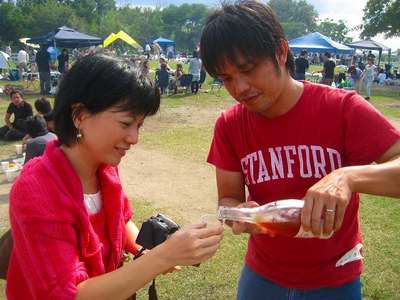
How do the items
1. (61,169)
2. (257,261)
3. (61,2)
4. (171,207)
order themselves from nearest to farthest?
(61,169), (257,261), (171,207), (61,2)

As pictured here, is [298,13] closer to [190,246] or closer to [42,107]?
[42,107]

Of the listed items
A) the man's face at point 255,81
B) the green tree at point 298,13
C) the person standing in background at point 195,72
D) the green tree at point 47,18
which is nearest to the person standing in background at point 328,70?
the person standing in background at point 195,72

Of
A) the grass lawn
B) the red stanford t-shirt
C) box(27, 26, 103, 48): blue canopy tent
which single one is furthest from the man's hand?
box(27, 26, 103, 48): blue canopy tent

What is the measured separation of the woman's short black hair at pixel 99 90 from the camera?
5.46ft

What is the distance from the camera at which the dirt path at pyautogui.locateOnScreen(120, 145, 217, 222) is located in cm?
598

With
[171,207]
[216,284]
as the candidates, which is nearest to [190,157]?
[171,207]

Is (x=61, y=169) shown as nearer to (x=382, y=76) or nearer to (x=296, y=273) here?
(x=296, y=273)

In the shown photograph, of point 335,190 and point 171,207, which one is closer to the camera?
point 335,190

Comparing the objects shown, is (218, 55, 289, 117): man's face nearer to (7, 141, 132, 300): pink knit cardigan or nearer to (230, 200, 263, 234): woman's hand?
(230, 200, 263, 234): woman's hand

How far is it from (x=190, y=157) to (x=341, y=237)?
21.7ft

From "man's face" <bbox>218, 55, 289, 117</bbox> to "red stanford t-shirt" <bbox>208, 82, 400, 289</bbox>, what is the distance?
0.43 feet

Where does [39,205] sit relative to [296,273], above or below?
above

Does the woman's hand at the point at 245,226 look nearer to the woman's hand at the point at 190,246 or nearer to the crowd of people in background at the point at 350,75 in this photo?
the woman's hand at the point at 190,246

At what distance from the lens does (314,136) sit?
1855 mm
